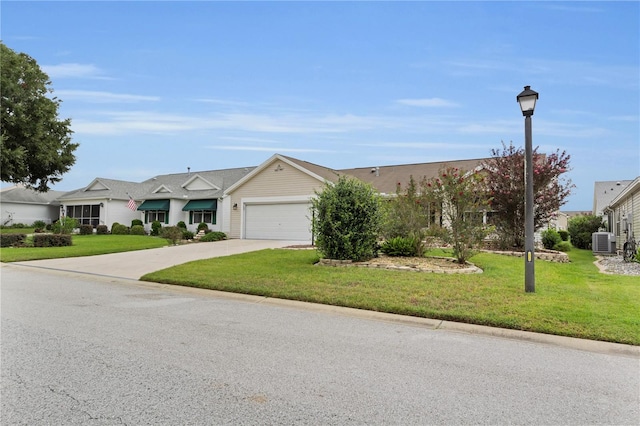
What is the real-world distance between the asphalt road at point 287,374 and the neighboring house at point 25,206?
123 feet

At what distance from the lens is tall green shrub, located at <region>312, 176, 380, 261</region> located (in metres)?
11.7

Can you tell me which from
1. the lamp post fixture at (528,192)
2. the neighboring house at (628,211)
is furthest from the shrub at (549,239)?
the lamp post fixture at (528,192)

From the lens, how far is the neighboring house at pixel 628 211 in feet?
52.7

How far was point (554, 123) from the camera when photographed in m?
11.2

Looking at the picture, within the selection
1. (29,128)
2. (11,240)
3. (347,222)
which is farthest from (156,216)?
(347,222)

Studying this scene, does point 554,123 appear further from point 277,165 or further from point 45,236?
point 45,236

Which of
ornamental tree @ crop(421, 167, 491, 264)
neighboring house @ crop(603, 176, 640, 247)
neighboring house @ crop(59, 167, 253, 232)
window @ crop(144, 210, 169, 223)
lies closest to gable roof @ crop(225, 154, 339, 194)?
neighboring house @ crop(59, 167, 253, 232)

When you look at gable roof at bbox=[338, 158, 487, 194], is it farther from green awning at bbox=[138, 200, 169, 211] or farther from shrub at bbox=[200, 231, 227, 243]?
green awning at bbox=[138, 200, 169, 211]

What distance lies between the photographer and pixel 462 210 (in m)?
11.2

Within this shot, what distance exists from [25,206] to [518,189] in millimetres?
41502

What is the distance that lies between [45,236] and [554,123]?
2171cm

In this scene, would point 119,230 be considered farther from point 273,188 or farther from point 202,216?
point 273,188

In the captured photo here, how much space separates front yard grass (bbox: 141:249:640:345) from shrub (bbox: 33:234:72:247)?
37.1 feet

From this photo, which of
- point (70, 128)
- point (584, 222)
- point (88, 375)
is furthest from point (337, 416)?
point (70, 128)
